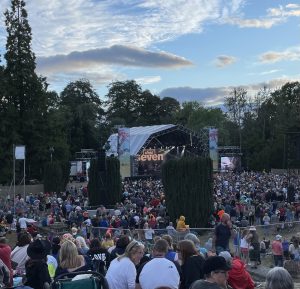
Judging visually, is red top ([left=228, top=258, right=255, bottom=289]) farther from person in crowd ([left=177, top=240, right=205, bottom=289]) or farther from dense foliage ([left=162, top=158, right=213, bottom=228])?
dense foliage ([left=162, top=158, right=213, bottom=228])

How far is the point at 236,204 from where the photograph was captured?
2694 cm

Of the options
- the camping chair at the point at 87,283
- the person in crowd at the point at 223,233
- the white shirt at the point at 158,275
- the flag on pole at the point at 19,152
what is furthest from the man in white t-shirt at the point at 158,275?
the flag on pole at the point at 19,152

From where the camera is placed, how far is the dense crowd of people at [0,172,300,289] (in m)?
5.74

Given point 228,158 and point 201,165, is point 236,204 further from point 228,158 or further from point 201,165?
point 228,158

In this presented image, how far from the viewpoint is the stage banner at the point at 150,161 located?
181ft

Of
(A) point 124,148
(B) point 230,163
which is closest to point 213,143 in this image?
(B) point 230,163

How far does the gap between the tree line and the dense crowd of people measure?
880cm

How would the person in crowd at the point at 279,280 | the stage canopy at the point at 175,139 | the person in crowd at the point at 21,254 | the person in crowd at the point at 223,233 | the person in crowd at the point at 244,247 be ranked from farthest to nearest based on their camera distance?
the stage canopy at the point at 175,139, the person in crowd at the point at 244,247, the person in crowd at the point at 223,233, the person in crowd at the point at 21,254, the person in crowd at the point at 279,280

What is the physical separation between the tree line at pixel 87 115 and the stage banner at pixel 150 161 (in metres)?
7.17

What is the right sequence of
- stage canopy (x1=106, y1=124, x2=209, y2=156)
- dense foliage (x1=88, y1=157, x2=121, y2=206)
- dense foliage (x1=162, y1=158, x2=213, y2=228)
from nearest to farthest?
1. dense foliage (x1=162, y1=158, x2=213, y2=228)
2. dense foliage (x1=88, y1=157, x2=121, y2=206)
3. stage canopy (x1=106, y1=124, x2=209, y2=156)

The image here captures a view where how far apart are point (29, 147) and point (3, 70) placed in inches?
260

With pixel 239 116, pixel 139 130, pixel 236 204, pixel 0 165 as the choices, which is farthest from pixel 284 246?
pixel 239 116

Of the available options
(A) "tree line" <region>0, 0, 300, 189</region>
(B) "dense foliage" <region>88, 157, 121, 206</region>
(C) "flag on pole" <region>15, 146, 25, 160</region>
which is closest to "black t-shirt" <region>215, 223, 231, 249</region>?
(C) "flag on pole" <region>15, 146, 25, 160</region>

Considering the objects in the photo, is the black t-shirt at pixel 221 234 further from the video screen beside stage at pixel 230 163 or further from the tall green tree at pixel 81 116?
the tall green tree at pixel 81 116
